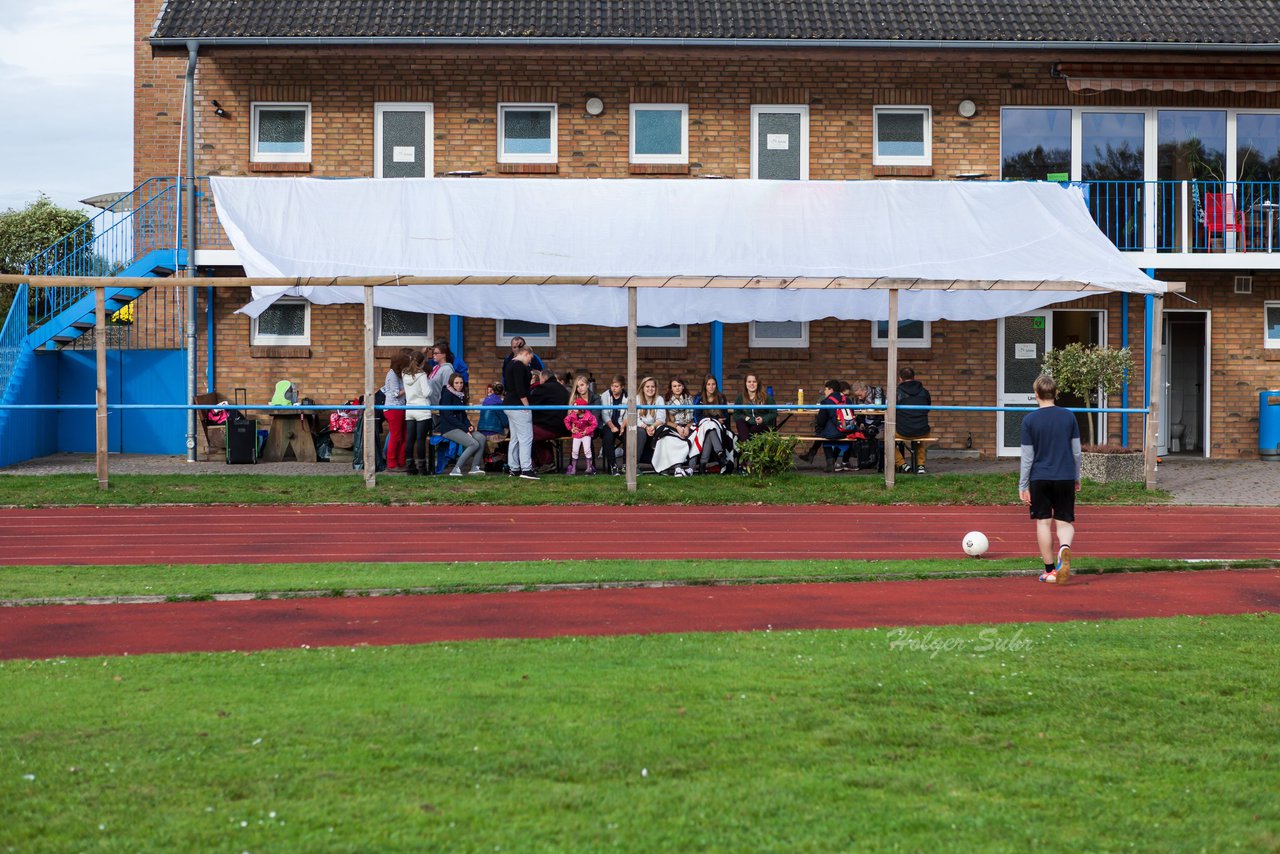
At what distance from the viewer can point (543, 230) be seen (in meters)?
20.3

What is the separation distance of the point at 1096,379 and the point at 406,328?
1064 centimetres

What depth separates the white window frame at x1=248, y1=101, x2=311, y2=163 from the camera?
74.9ft

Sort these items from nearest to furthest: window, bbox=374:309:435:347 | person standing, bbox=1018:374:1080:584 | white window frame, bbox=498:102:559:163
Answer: person standing, bbox=1018:374:1080:584 < white window frame, bbox=498:102:559:163 < window, bbox=374:309:435:347

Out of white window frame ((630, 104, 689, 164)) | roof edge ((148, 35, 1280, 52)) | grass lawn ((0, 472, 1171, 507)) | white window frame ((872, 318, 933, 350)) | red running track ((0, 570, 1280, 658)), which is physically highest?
roof edge ((148, 35, 1280, 52))

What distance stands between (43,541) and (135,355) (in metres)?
9.86

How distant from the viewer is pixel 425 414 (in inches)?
736

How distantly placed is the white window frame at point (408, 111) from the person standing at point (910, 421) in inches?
328

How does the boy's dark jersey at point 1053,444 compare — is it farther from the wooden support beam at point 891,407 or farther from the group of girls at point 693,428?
the group of girls at point 693,428

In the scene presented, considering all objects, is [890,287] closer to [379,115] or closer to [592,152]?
[592,152]

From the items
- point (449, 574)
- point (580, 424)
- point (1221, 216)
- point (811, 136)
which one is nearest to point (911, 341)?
point (811, 136)

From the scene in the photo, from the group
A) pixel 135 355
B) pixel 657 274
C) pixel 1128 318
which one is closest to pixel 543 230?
pixel 657 274

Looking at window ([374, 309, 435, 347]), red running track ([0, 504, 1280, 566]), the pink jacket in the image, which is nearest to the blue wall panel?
window ([374, 309, 435, 347])

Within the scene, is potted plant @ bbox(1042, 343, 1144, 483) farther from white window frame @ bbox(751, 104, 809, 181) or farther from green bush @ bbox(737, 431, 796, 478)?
white window frame @ bbox(751, 104, 809, 181)

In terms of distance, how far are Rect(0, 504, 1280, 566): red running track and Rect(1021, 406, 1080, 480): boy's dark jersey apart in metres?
1.76
